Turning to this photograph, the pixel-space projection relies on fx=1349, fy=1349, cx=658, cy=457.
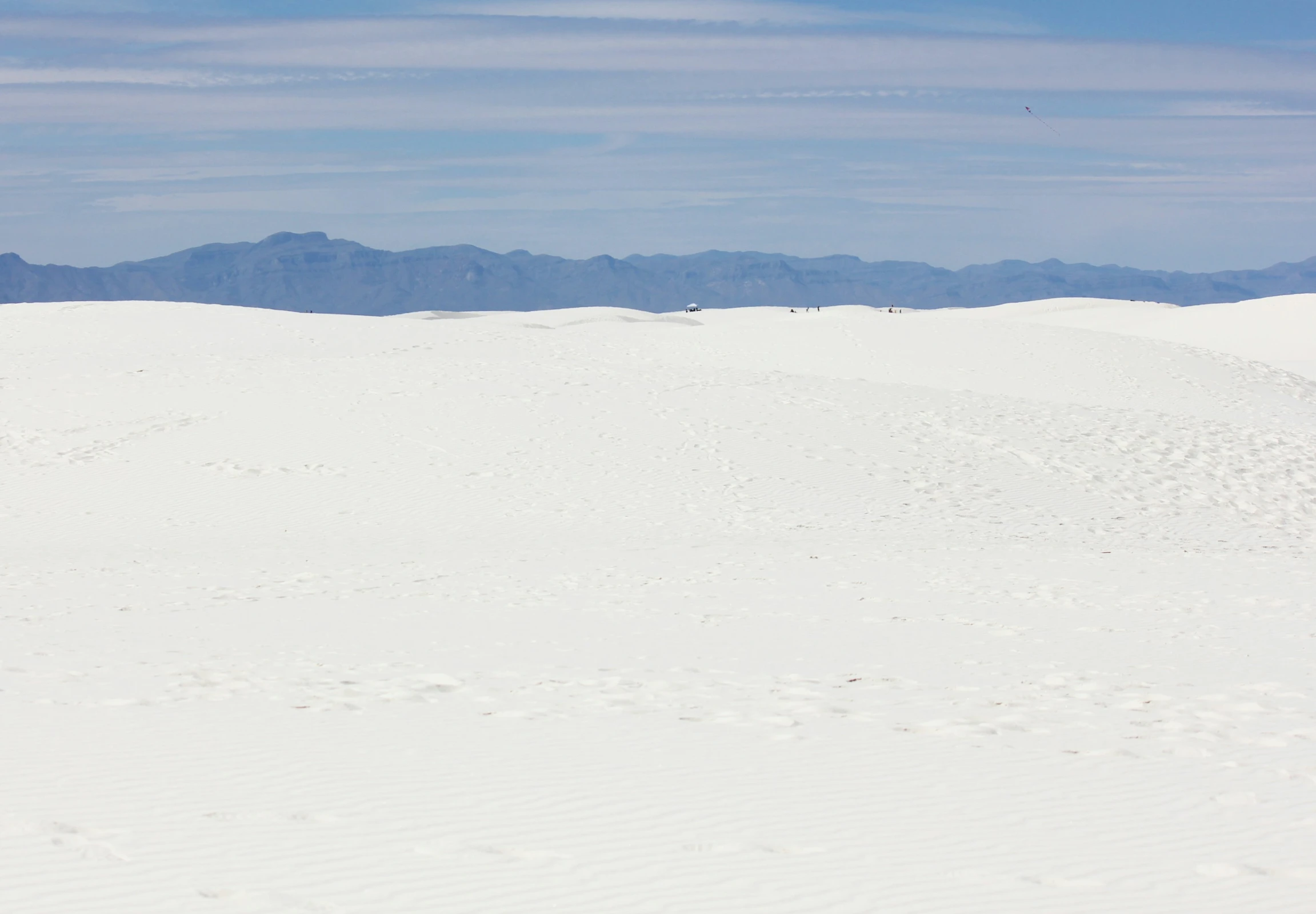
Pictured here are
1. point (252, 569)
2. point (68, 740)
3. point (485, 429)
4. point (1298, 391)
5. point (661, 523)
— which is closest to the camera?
→ point (68, 740)

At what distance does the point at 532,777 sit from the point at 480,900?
191 cm

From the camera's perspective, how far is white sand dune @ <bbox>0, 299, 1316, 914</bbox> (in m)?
6.39

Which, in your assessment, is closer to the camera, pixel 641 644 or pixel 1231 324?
pixel 641 644

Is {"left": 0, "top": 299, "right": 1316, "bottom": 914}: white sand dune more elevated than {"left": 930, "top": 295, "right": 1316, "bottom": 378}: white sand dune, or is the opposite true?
{"left": 930, "top": 295, "right": 1316, "bottom": 378}: white sand dune

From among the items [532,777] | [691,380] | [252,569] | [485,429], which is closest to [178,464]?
[485,429]

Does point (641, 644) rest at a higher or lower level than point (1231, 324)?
lower

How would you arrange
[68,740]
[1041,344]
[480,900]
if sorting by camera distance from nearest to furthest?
[480,900]
[68,740]
[1041,344]

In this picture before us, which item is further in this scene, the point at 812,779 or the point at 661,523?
the point at 661,523

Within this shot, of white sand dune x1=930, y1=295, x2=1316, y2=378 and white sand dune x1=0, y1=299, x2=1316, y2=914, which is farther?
white sand dune x1=930, y1=295, x2=1316, y2=378

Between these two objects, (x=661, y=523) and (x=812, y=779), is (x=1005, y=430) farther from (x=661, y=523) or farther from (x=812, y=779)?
(x=812, y=779)

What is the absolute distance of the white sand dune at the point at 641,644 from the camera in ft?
21.0

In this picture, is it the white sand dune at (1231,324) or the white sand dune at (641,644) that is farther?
the white sand dune at (1231,324)

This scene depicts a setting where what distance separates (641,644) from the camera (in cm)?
1229

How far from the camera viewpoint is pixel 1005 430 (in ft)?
87.0
